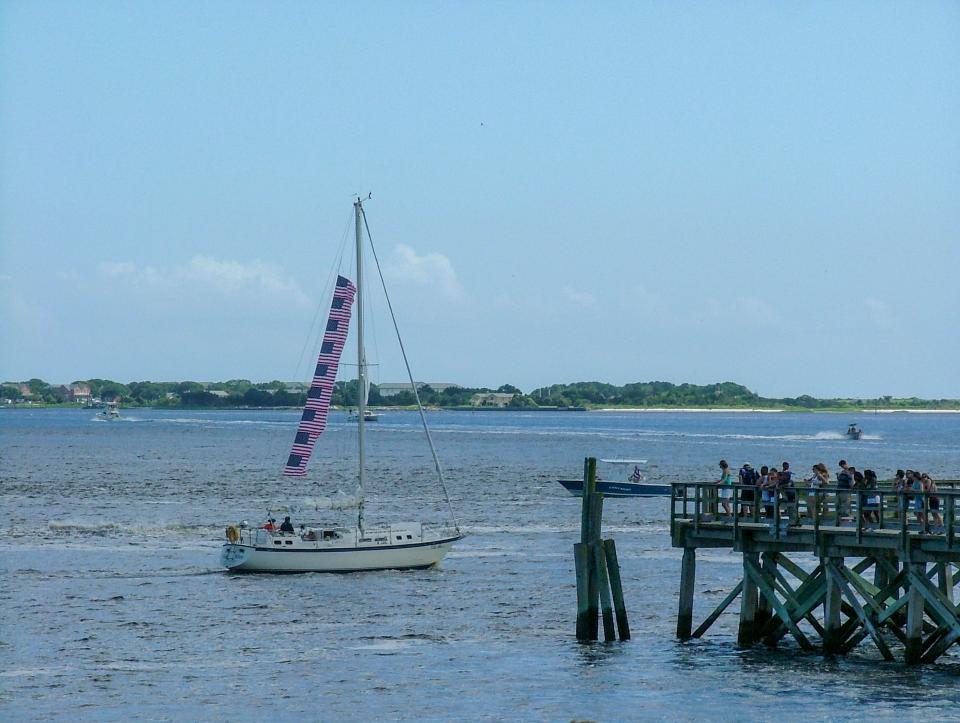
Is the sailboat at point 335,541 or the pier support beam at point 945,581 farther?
the sailboat at point 335,541

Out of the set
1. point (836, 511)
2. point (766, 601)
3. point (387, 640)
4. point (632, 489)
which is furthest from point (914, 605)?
point (632, 489)

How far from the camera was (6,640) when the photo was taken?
39125 millimetres

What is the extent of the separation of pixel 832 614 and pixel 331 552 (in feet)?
75.3

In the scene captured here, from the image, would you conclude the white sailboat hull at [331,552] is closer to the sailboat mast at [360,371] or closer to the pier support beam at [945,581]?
the sailboat mast at [360,371]

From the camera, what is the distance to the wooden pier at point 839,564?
3039cm

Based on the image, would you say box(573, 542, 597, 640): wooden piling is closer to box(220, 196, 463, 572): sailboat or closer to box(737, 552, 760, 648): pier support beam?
box(737, 552, 760, 648): pier support beam

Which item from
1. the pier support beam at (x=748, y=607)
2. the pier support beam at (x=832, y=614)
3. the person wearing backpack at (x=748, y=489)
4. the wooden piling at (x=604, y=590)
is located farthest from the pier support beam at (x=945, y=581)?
the wooden piling at (x=604, y=590)

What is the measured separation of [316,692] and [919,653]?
42.1 ft

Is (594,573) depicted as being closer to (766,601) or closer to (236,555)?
(766,601)

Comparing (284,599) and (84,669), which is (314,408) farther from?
(84,669)

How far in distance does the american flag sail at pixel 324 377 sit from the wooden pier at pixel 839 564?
898 inches

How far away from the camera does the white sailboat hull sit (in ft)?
169

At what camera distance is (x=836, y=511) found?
32.6 meters

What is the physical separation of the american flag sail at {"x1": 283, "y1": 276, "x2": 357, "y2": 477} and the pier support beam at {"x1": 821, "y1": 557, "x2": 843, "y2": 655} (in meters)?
26.7
